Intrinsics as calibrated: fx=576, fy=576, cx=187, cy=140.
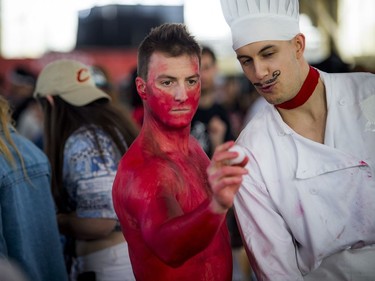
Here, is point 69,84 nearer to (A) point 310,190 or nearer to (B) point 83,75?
(B) point 83,75

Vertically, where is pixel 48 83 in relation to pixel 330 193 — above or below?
above

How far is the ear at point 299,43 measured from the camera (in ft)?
7.49

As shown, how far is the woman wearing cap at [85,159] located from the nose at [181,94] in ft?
3.25

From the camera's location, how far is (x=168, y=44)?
197 centimetres

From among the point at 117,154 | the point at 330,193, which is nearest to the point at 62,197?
the point at 117,154

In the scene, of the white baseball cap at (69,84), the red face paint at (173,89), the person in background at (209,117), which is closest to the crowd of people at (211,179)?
the red face paint at (173,89)

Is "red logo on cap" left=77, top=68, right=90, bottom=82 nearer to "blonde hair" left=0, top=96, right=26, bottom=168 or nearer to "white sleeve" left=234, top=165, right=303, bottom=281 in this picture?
"blonde hair" left=0, top=96, right=26, bottom=168

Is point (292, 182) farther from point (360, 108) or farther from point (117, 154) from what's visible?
point (117, 154)

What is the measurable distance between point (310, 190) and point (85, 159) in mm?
1182

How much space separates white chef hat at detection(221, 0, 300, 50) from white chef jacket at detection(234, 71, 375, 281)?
12.5 inches

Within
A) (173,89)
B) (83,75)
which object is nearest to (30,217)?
(83,75)

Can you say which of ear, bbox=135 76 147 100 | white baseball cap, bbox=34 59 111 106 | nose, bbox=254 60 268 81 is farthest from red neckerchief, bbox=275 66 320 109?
white baseball cap, bbox=34 59 111 106

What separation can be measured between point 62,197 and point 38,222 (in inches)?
13.9

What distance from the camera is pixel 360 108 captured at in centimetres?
225
